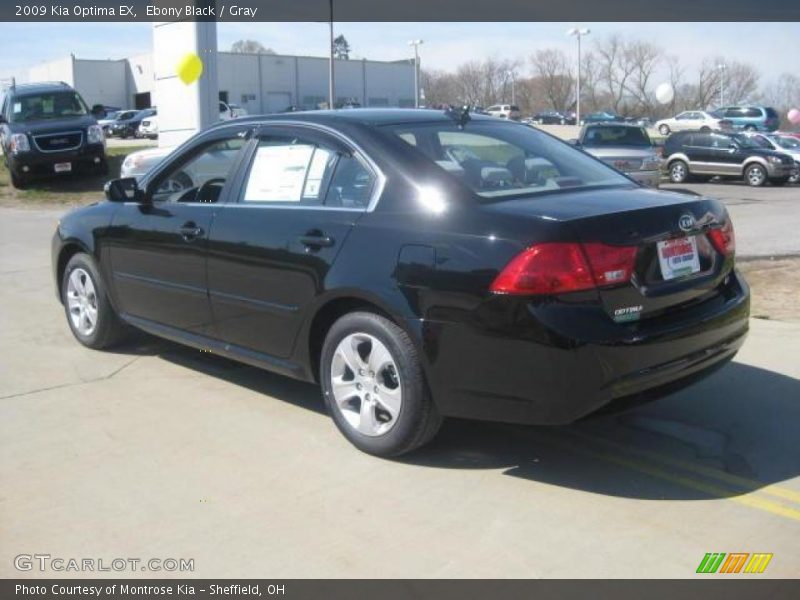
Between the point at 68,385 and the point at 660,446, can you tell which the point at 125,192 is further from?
the point at 660,446

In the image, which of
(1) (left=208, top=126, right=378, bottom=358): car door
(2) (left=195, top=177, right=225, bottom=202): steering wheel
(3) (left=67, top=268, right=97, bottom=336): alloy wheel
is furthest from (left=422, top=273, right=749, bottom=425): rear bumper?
(3) (left=67, top=268, right=97, bottom=336): alloy wheel

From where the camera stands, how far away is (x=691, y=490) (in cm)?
400

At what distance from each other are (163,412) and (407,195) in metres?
2.05

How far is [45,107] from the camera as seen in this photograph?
19750mm

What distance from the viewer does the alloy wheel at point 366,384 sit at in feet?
13.9

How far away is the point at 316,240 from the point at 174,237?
51.5 inches

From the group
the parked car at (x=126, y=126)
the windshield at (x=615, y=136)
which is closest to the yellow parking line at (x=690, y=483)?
the windshield at (x=615, y=136)

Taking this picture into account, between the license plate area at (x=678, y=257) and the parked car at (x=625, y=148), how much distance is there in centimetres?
1323

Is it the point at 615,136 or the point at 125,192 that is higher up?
the point at 615,136

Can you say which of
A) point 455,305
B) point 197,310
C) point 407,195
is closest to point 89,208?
point 197,310

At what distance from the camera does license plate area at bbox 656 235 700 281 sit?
13.0 ft

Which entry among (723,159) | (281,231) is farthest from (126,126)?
(281,231)
